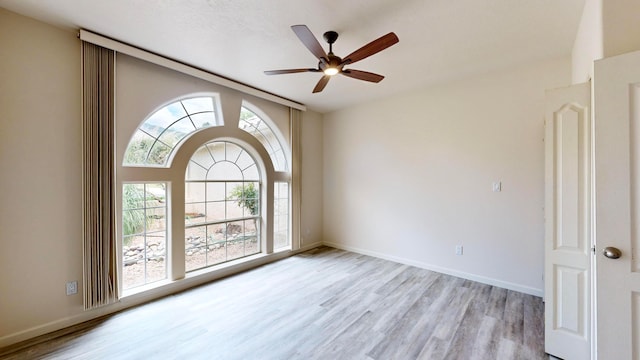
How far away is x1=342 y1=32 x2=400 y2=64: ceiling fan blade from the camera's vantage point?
1945 millimetres

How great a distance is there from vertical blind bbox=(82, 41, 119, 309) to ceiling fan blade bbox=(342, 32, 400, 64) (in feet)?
7.87

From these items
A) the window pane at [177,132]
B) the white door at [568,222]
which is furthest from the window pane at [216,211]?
the white door at [568,222]

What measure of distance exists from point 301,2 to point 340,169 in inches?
130

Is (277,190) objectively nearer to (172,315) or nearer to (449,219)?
(172,315)

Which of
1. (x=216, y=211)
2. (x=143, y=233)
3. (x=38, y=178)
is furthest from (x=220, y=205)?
(x=38, y=178)

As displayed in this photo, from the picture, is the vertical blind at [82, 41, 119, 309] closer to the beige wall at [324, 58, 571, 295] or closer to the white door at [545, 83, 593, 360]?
the beige wall at [324, 58, 571, 295]

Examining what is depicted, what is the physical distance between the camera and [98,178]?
2502 millimetres

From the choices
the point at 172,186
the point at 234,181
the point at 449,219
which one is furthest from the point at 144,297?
the point at 449,219

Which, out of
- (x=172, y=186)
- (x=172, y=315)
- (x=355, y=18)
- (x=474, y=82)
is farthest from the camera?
(x=474, y=82)

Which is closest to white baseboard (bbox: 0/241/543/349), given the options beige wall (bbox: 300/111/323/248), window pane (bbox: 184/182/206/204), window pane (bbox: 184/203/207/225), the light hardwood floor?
the light hardwood floor

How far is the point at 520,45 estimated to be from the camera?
264cm

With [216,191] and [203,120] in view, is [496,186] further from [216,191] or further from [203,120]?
[203,120]

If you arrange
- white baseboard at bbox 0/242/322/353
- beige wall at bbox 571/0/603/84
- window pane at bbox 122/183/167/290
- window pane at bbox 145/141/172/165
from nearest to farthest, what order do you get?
beige wall at bbox 571/0/603/84 → white baseboard at bbox 0/242/322/353 → window pane at bbox 122/183/167/290 → window pane at bbox 145/141/172/165

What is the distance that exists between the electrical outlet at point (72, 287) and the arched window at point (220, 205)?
1122mm
